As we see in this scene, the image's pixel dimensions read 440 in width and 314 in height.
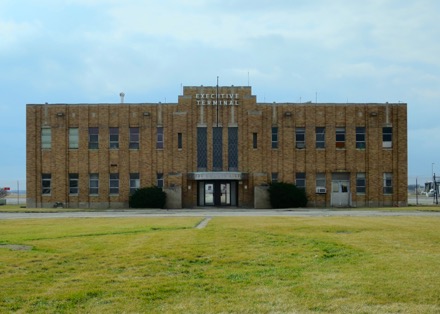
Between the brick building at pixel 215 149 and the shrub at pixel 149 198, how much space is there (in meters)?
1.83

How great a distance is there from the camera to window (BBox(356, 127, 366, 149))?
5684 centimetres

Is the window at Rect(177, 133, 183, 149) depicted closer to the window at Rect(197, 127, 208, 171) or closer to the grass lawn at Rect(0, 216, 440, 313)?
the window at Rect(197, 127, 208, 171)

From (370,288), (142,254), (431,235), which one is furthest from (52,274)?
(431,235)

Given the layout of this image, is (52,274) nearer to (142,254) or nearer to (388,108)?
(142,254)

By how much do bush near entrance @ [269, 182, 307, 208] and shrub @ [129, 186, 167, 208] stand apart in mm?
9654

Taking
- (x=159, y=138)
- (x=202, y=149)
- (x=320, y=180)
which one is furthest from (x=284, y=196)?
(x=159, y=138)

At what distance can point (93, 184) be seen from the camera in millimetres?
56875

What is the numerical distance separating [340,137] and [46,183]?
27.9 m

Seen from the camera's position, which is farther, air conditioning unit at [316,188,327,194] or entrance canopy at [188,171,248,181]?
air conditioning unit at [316,188,327,194]

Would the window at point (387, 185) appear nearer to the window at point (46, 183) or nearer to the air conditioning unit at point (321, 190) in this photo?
the air conditioning unit at point (321, 190)

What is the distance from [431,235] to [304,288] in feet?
35.6

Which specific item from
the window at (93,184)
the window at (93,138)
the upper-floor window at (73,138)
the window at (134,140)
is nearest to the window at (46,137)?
the upper-floor window at (73,138)

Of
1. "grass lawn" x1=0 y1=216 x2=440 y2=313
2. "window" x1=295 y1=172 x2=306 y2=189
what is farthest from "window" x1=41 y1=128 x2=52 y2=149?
"grass lawn" x1=0 y1=216 x2=440 y2=313

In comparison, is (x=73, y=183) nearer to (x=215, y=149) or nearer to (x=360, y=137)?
(x=215, y=149)
